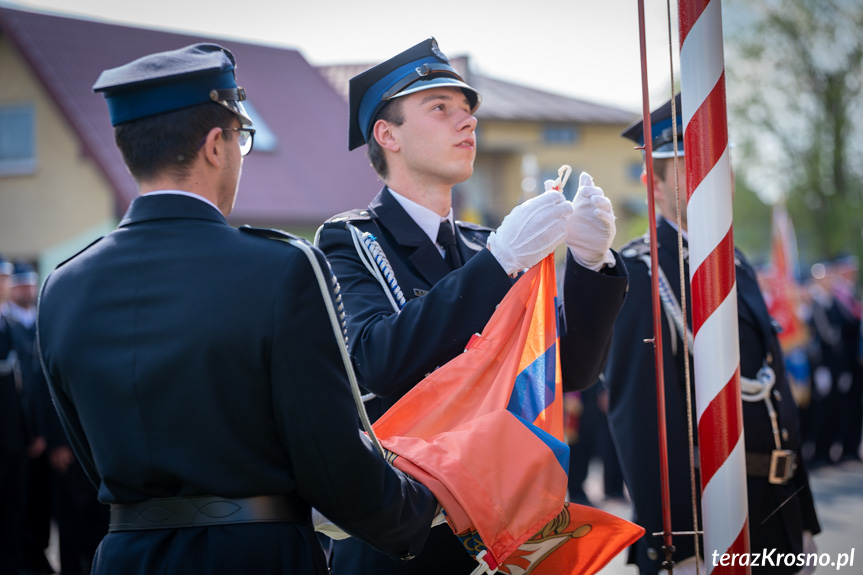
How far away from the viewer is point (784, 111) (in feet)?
94.0

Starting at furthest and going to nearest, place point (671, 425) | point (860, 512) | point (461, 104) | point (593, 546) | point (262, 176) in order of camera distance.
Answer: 1. point (262, 176)
2. point (860, 512)
3. point (671, 425)
4. point (461, 104)
5. point (593, 546)

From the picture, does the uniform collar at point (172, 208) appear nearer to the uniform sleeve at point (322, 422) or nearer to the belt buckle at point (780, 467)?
the uniform sleeve at point (322, 422)

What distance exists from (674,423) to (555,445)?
1159 millimetres

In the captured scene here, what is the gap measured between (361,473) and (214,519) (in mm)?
299

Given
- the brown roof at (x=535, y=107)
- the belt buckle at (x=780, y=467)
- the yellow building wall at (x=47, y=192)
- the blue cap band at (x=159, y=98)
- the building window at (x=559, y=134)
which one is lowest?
the belt buckle at (x=780, y=467)

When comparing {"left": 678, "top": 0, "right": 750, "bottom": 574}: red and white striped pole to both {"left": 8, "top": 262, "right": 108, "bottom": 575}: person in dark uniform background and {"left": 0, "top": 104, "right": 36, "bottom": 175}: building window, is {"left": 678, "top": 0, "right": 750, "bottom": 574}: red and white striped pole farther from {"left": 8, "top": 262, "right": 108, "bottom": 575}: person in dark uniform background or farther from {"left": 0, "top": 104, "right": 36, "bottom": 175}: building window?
{"left": 0, "top": 104, "right": 36, "bottom": 175}: building window

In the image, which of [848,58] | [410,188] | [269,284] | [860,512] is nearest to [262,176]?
[860,512]

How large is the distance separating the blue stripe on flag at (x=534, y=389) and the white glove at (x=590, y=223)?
337mm

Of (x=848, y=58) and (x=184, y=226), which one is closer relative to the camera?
(x=184, y=226)

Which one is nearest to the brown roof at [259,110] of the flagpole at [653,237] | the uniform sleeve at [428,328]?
the uniform sleeve at [428,328]

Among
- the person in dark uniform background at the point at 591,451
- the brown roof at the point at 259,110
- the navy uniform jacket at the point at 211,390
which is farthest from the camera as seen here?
the brown roof at the point at 259,110

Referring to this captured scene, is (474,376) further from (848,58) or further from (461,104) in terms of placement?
(848,58)

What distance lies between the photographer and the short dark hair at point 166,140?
6.33 ft

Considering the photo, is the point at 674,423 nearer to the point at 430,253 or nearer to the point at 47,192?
the point at 430,253
